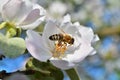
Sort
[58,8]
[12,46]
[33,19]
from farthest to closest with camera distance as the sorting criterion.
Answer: [58,8]
[33,19]
[12,46]

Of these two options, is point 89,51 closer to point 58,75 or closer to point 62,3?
point 58,75

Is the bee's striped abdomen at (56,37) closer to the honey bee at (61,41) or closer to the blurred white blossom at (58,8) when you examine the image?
the honey bee at (61,41)

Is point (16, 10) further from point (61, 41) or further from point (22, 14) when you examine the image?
point (61, 41)

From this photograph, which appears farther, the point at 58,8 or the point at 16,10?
the point at 58,8

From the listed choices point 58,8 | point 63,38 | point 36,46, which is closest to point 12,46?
point 36,46

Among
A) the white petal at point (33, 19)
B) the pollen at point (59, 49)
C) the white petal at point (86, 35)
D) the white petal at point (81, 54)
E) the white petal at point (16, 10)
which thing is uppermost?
the white petal at point (16, 10)

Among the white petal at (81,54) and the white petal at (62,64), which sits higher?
the white petal at (81,54)

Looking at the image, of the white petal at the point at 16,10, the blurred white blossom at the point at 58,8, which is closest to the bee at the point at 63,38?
the white petal at the point at 16,10
